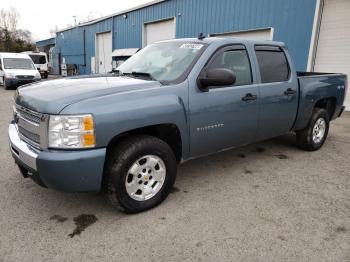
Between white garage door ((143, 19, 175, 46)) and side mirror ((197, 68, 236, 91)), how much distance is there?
13.2 m

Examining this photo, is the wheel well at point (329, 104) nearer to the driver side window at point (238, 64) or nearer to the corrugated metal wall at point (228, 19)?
the driver side window at point (238, 64)

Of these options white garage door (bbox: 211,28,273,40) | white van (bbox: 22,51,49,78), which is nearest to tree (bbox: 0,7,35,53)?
white van (bbox: 22,51,49,78)

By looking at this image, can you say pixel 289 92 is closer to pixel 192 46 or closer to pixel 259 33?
pixel 192 46

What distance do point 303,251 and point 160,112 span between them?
1794 mm

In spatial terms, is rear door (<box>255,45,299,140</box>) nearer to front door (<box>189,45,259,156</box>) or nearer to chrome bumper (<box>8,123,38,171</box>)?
front door (<box>189,45,259,156</box>)

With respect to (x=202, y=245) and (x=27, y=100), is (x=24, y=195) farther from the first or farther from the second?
(x=202, y=245)

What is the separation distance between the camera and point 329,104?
5.64 metres

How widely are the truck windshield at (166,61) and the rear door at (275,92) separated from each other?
1085 millimetres

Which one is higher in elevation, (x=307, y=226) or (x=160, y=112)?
(x=160, y=112)

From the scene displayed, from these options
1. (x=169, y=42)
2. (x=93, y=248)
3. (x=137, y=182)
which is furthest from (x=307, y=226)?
(x=169, y=42)

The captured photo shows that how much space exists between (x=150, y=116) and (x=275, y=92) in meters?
2.16

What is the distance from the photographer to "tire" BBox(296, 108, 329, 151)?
5.14 m

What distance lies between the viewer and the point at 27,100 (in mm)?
2914

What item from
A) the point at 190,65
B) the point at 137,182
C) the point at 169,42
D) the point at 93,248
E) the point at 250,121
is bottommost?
the point at 93,248
